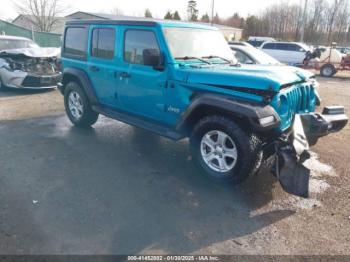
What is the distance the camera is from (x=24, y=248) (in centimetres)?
277

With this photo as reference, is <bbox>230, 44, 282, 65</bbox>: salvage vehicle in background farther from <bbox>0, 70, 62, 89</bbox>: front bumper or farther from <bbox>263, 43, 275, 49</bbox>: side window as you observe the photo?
<bbox>263, 43, 275, 49</bbox>: side window

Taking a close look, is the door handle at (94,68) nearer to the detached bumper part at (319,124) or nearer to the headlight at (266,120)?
the headlight at (266,120)

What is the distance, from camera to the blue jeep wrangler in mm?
3539

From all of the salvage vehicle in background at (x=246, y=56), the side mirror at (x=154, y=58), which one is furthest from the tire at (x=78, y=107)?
the salvage vehicle in background at (x=246, y=56)

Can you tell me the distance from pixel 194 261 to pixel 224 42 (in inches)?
147

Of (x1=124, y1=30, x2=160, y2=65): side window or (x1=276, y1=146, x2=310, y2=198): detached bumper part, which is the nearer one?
(x1=276, y1=146, x2=310, y2=198): detached bumper part

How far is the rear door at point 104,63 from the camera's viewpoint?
5.15 m

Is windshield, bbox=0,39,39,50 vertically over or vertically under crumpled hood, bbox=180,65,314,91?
over

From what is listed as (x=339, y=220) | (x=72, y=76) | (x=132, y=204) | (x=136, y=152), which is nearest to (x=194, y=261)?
(x=132, y=204)

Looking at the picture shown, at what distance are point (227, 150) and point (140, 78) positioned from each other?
69.5 inches

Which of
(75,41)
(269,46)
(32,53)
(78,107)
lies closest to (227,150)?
(78,107)

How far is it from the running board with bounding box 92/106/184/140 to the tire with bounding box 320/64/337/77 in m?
16.1

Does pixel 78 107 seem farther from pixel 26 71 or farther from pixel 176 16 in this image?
pixel 176 16

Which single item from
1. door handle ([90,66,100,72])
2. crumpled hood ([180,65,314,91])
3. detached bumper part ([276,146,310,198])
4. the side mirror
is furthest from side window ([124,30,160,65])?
detached bumper part ([276,146,310,198])
